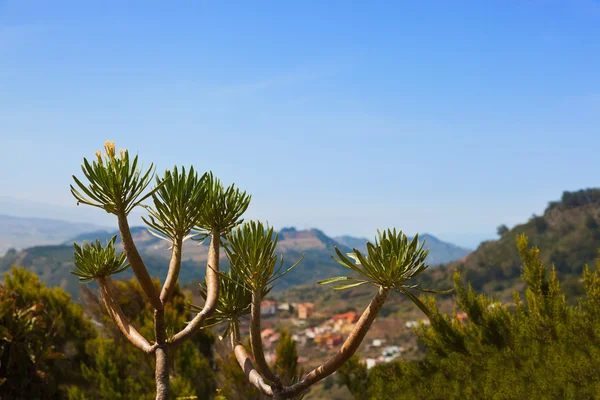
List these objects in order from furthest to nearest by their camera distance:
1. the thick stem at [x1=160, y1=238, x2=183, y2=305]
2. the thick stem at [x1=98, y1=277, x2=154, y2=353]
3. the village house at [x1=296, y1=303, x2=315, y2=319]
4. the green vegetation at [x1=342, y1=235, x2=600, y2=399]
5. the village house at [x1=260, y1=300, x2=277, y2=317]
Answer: the village house at [x1=260, y1=300, x2=277, y2=317], the village house at [x1=296, y1=303, x2=315, y2=319], the green vegetation at [x1=342, y1=235, x2=600, y2=399], the thick stem at [x1=98, y1=277, x2=154, y2=353], the thick stem at [x1=160, y1=238, x2=183, y2=305]

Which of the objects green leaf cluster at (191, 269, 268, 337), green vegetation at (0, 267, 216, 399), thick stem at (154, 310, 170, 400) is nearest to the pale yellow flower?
thick stem at (154, 310, 170, 400)

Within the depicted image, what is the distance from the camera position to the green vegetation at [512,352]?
6.14 metres

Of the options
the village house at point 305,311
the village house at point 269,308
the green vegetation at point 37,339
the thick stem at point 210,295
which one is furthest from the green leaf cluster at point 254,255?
the village house at point 269,308

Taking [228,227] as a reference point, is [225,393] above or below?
below

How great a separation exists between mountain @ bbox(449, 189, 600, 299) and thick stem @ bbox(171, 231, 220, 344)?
3486 inches

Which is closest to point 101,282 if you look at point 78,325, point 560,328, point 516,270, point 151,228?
point 151,228

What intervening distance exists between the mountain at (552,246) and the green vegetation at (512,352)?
83789 millimetres

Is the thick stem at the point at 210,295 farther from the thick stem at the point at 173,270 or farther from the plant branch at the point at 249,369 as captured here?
the plant branch at the point at 249,369

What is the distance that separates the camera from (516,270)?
339 feet

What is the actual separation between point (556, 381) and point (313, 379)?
414cm

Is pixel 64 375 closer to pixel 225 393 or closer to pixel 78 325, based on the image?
pixel 78 325

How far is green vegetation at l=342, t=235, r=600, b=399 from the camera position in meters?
6.14

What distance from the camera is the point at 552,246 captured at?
101875 millimetres

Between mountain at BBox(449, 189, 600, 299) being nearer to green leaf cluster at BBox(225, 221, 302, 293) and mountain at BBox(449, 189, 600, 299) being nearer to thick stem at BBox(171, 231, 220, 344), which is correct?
thick stem at BBox(171, 231, 220, 344)
